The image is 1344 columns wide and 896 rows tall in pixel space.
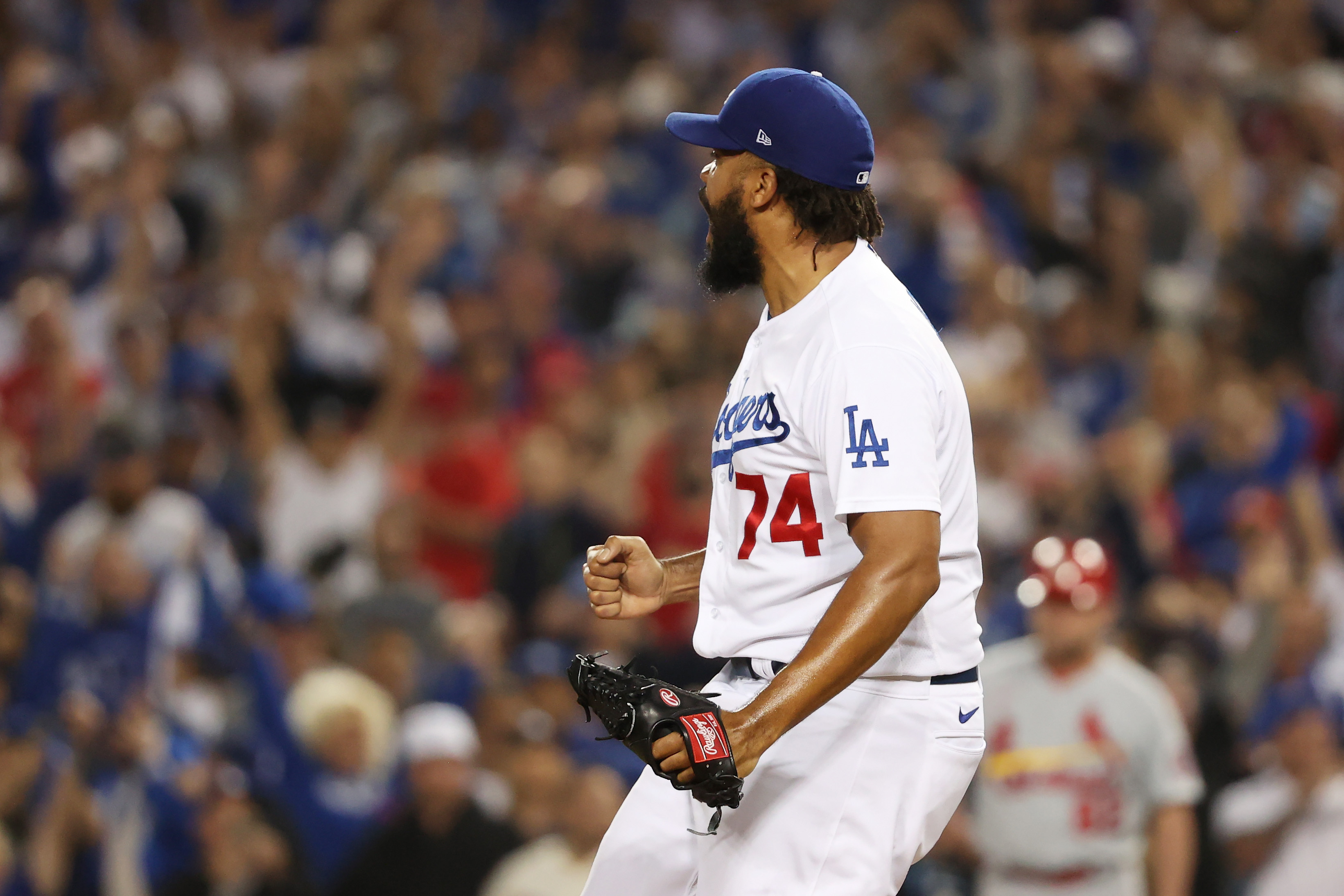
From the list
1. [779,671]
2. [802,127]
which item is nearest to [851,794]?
[779,671]

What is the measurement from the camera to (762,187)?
3.18m

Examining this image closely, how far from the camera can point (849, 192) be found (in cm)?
319

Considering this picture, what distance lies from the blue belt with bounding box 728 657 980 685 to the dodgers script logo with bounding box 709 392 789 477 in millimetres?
383

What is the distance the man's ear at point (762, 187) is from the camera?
10.4 ft

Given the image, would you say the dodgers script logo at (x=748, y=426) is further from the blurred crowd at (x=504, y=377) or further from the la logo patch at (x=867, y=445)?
the blurred crowd at (x=504, y=377)

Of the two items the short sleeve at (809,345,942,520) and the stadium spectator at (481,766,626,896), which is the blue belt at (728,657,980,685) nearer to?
the short sleeve at (809,345,942,520)

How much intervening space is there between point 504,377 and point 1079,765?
168 inches

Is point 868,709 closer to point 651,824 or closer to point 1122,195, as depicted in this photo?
point 651,824

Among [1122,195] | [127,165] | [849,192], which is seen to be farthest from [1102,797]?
[127,165]

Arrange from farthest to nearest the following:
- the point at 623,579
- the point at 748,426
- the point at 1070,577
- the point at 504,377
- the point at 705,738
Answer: the point at 504,377, the point at 1070,577, the point at 623,579, the point at 748,426, the point at 705,738

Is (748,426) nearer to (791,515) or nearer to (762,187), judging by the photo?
(791,515)

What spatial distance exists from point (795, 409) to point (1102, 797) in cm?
325

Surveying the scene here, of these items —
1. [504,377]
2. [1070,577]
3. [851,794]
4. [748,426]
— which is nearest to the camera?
[851,794]

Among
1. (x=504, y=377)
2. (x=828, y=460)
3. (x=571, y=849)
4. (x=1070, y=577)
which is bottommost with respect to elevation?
(x=571, y=849)
